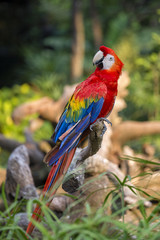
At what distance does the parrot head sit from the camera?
1.22 m

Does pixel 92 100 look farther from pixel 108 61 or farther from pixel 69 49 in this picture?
pixel 69 49

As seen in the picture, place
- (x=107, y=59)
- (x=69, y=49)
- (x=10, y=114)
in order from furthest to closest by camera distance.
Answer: (x=69, y=49) → (x=10, y=114) → (x=107, y=59)

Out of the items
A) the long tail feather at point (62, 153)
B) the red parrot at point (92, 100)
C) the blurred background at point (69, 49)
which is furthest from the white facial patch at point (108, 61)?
the blurred background at point (69, 49)

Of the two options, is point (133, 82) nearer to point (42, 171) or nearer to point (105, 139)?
point (105, 139)

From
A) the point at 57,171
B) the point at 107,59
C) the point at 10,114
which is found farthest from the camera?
the point at 10,114

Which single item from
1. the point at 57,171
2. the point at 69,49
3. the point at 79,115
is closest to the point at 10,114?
the point at 69,49

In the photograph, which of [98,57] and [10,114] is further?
[10,114]

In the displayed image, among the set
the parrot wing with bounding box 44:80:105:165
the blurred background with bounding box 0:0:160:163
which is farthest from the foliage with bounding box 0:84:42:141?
the parrot wing with bounding box 44:80:105:165

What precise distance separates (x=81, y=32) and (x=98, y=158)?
3.24 m

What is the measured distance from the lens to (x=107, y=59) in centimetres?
122

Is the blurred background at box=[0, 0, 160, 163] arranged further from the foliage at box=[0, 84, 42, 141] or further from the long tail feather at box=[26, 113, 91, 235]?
the long tail feather at box=[26, 113, 91, 235]

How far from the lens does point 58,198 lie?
1585mm

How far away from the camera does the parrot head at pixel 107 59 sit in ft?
4.00

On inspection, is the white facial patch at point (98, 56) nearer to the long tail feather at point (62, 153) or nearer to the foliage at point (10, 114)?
the long tail feather at point (62, 153)
